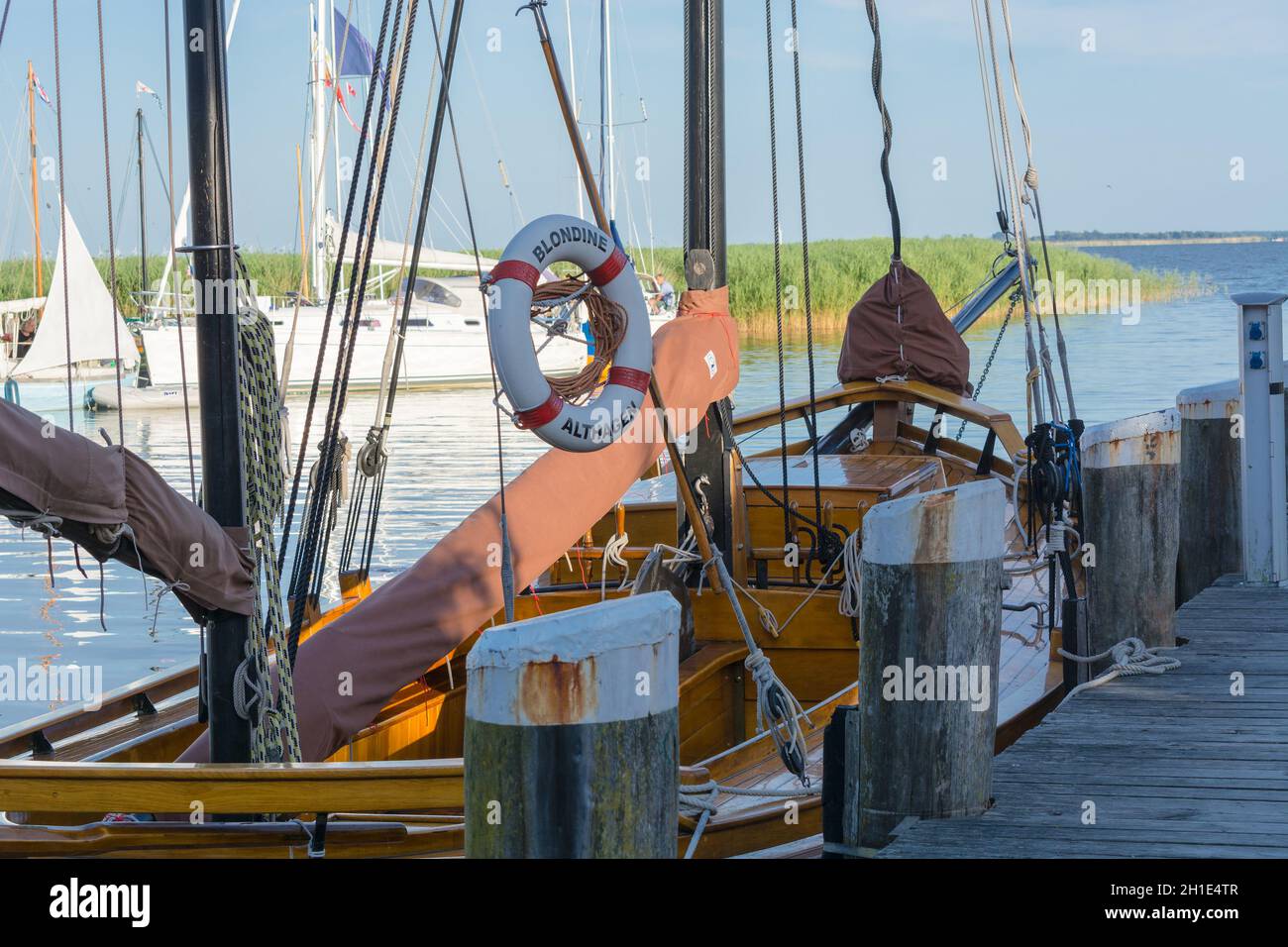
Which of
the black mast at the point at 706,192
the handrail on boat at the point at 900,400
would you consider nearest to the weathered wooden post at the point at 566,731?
the black mast at the point at 706,192

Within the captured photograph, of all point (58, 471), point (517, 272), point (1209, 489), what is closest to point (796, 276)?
point (1209, 489)

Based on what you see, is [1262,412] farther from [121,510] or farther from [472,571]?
[121,510]

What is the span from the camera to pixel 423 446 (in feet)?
66.9

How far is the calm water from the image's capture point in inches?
389

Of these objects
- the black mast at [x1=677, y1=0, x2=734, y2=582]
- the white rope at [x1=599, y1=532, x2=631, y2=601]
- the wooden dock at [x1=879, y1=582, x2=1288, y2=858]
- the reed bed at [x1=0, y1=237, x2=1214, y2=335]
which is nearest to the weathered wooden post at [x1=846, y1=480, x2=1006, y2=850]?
the wooden dock at [x1=879, y1=582, x2=1288, y2=858]

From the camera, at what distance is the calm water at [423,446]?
989cm

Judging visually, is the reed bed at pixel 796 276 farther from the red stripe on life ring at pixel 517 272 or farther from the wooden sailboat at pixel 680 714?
the red stripe on life ring at pixel 517 272

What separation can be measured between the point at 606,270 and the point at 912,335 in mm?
4220

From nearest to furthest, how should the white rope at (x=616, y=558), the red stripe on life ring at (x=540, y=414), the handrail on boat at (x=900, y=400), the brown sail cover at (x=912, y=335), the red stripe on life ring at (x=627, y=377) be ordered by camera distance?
the red stripe on life ring at (x=540, y=414)
the red stripe on life ring at (x=627, y=377)
the white rope at (x=616, y=558)
the handrail on boat at (x=900, y=400)
the brown sail cover at (x=912, y=335)

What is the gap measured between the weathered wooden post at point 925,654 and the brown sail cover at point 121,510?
1.61 metres
